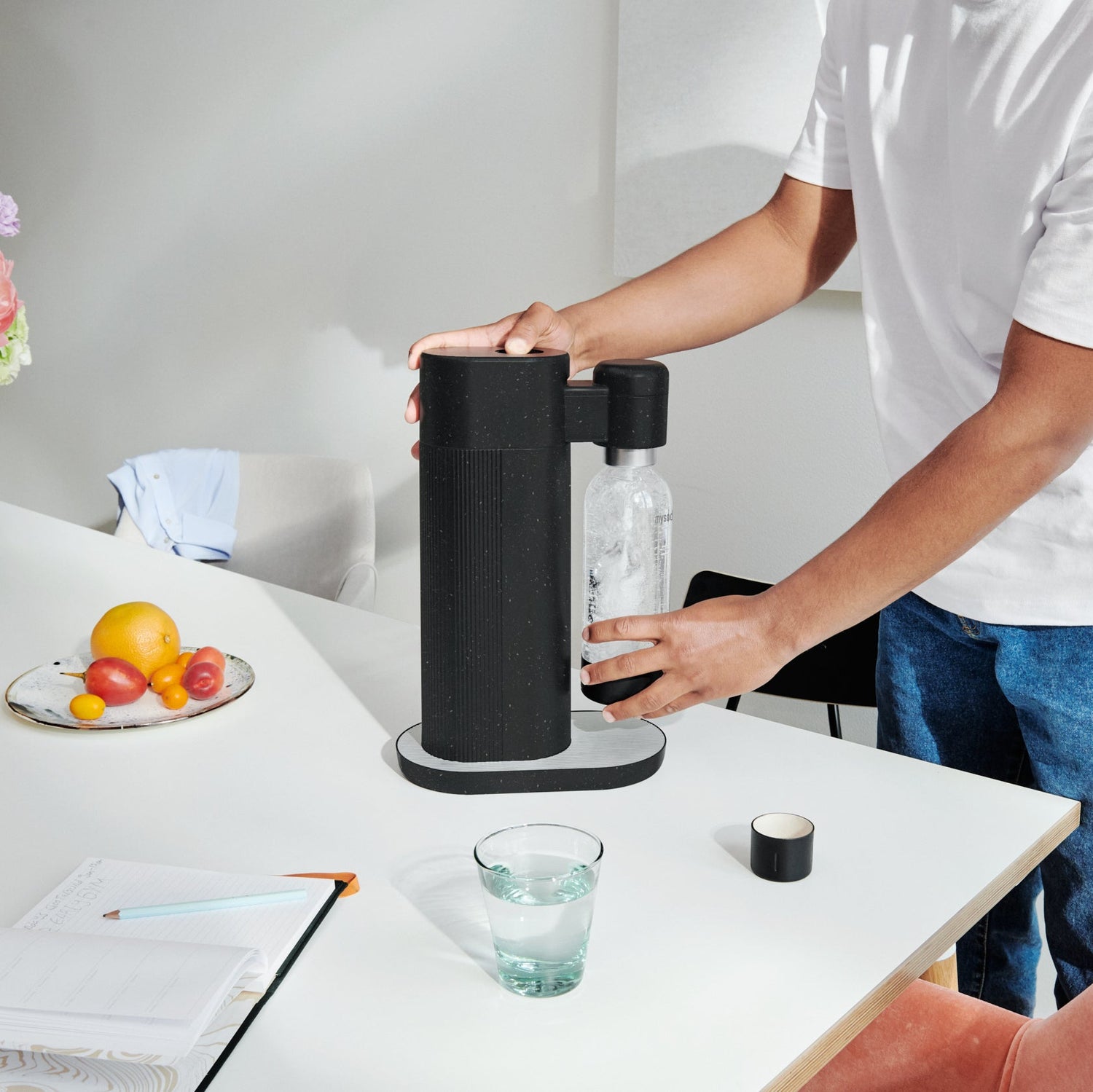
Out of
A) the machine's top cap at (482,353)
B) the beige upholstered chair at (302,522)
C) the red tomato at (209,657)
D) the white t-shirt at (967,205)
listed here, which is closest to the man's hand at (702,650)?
the machine's top cap at (482,353)

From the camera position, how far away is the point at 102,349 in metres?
3.74

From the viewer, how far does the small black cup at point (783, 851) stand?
3.11 feet

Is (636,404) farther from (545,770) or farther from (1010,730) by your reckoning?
(1010,730)

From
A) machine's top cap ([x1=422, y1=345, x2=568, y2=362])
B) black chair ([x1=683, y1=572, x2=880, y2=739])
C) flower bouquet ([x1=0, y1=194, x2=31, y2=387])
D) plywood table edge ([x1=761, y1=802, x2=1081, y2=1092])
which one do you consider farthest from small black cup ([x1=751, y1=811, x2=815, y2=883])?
flower bouquet ([x1=0, y1=194, x2=31, y2=387])

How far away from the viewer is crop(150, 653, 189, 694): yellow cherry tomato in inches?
51.8

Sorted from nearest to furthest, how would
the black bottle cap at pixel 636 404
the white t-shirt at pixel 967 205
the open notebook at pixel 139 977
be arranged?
the open notebook at pixel 139 977 < the black bottle cap at pixel 636 404 < the white t-shirt at pixel 967 205

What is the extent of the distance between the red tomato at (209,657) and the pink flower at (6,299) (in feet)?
1.55

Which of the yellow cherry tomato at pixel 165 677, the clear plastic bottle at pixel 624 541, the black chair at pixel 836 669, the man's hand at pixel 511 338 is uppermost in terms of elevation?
the man's hand at pixel 511 338

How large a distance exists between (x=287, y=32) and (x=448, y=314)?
0.86 m

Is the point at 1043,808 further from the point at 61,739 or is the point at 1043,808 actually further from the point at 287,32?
the point at 287,32

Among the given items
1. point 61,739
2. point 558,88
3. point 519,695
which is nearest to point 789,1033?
point 519,695

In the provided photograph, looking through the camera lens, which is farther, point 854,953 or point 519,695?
point 519,695

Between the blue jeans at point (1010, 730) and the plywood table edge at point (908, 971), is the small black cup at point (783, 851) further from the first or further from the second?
the blue jeans at point (1010, 730)

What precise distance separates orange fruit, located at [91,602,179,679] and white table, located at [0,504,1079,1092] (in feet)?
0.35
